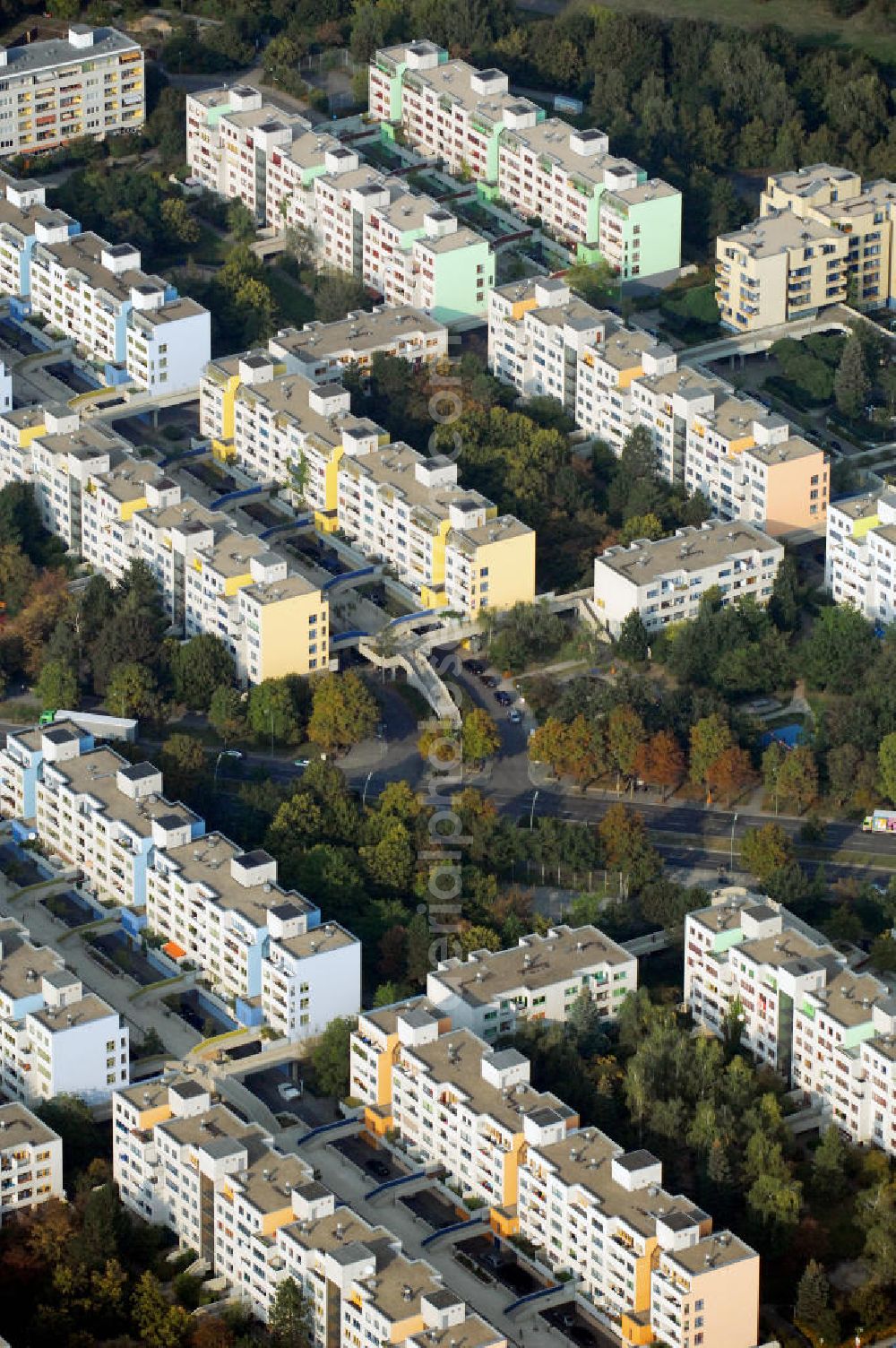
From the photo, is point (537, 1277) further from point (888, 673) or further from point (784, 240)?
point (784, 240)

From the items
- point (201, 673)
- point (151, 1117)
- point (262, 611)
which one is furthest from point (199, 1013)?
point (262, 611)

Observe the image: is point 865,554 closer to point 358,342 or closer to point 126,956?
point 358,342

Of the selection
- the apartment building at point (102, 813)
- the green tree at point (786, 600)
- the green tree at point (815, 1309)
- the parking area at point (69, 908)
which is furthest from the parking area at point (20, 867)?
the green tree at point (815, 1309)

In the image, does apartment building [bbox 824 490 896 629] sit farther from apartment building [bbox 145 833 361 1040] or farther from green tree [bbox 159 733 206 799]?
apartment building [bbox 145 833 361 1040]

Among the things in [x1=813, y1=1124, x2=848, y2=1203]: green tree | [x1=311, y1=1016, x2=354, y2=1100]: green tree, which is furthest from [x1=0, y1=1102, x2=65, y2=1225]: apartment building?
[x1=813, y1=1124, x2=848, y2=1203]: green tree

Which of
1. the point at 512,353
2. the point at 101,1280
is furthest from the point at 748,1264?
the point at 512,353

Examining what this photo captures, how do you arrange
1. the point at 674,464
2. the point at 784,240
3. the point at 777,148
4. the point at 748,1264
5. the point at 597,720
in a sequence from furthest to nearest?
the point at 777,148, the point at 784,240, the point at 674,464, the point at 597,720, the point at 748,1264
